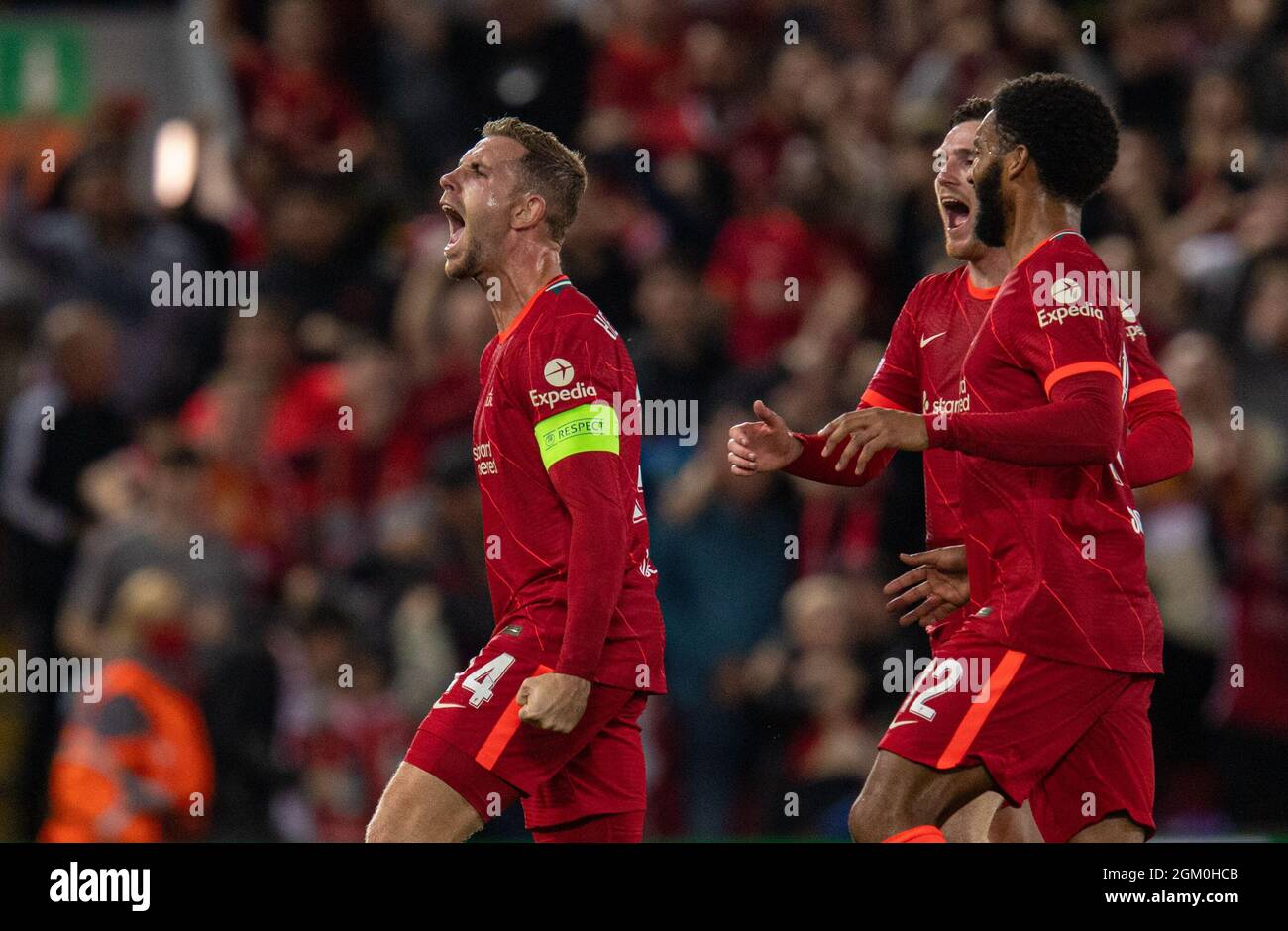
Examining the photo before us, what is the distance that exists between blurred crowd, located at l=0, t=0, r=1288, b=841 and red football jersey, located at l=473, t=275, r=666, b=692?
9.48 feet

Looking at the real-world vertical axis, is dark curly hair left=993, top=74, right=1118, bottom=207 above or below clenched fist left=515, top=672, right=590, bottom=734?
above

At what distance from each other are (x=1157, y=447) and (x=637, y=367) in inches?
159

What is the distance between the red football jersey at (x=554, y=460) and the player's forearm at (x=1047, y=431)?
86 cm

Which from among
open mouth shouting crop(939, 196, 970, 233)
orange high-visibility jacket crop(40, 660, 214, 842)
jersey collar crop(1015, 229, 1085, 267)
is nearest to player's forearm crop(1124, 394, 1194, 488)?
jersey collar crop(1015, 229, 1085, 267)

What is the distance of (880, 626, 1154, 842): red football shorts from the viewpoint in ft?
15.5

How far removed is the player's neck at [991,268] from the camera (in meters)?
5.48

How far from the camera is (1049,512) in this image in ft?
15.9

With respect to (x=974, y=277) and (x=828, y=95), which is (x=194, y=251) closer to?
(x=828, y=95)

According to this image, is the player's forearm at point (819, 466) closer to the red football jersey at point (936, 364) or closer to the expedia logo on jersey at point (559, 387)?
the red football jersey at point (936, 364)

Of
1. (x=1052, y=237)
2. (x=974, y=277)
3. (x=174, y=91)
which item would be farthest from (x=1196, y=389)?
(x=174, y=91)

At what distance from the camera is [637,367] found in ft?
29.4
